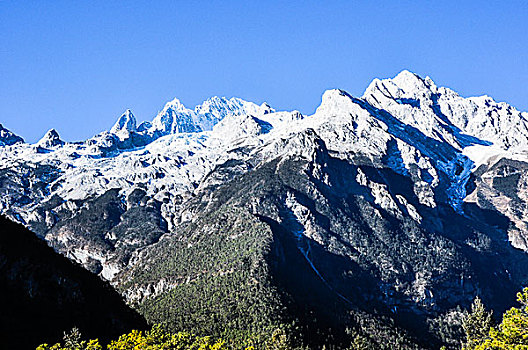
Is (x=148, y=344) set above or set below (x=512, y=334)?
above

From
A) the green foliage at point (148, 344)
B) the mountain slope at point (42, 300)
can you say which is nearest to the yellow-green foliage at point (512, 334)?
the green foliage at point (148, 344)

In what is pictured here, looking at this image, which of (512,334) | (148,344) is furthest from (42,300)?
(512,334)

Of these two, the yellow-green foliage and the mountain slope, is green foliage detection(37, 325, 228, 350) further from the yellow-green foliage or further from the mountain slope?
the mountain slope

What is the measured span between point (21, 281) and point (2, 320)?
21.1 meters

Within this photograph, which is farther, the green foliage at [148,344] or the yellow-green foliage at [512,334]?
the green foliage at [148,344]

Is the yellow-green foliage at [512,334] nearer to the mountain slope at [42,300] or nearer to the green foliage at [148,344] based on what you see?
the green foliage at [148,344]

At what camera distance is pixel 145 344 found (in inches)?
2063

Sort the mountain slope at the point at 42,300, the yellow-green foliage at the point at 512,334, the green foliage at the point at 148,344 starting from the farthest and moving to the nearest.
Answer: the mountain slope at the point at 42,300, the green foliage at the point at 148,344, the yellow-green foliage at the point at 512,334

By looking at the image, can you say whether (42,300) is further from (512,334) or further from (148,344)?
(512,334)

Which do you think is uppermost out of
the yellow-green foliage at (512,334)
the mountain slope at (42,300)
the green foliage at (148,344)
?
the mountain slope at (42,300)

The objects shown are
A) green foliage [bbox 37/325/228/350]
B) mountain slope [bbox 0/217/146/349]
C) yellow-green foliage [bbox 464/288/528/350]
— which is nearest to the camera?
yellow-green foliage [bbox 464/288/528/350]

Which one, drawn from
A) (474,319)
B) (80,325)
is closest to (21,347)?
(80,325)

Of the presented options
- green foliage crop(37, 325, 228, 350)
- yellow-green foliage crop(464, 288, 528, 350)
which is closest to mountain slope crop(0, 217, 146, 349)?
green foliage crop(37, 325, 228, 350)

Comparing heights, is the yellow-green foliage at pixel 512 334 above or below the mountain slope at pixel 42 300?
below
